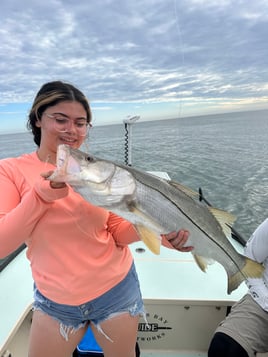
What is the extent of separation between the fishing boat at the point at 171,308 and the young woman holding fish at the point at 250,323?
0.35 m

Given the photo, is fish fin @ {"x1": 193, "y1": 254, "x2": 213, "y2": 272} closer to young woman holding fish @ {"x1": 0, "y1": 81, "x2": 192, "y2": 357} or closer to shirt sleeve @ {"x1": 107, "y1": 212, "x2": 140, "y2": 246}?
young woman holding fish @ {"x1": 0, "y1": 81, "x2": 192, "y2": 357}

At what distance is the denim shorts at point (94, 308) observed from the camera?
4.83ft

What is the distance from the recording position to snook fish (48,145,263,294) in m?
1.31

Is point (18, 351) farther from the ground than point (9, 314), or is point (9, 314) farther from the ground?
point (9, 314)

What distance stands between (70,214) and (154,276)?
173 centimetres

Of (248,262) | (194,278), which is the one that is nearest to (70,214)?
(248,262)

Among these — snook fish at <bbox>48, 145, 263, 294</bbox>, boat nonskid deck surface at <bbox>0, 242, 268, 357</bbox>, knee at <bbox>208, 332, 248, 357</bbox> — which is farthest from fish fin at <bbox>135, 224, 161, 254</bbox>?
boat nonskid deck surface at <bbox>0, 242, 268, 357</bbox>

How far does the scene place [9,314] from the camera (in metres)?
2.26

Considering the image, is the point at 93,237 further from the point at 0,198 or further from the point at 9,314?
the point at 9,314

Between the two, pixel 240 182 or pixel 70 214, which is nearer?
pixel 70 214

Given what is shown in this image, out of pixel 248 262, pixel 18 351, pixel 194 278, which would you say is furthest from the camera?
pixel 194 278

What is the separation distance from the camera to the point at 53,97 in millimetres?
1442

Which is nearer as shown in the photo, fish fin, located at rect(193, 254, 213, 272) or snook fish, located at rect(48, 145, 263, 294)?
snook fish, located at rect(48, 145, 263, 294)

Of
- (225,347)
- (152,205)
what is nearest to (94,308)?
(152,205)
